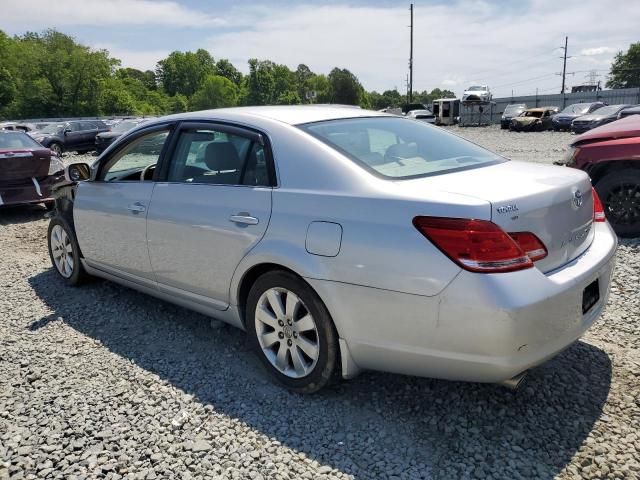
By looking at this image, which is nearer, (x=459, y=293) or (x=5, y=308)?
(x=459, y=293)

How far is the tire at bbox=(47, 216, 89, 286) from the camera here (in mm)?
4770

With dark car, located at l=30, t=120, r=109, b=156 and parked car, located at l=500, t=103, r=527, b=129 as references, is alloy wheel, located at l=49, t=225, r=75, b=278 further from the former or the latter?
parked car, located at l=500, t=103, r=527, b=129

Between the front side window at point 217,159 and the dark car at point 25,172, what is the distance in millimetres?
5591

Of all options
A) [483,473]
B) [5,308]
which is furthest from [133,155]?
[483,473]

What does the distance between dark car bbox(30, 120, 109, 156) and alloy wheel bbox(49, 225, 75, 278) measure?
20.1 metres

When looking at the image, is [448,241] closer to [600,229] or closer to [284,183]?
[284,183]

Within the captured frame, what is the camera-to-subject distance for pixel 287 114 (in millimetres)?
3322

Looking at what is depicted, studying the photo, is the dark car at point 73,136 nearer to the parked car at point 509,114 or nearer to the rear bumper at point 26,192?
the rear bumper at point 26,192

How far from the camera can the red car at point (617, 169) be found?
559 centimetres

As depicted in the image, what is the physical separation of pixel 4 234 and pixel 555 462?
7.67 m

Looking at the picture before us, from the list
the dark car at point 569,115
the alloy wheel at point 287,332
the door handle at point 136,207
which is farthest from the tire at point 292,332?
the dark car at point 569,115

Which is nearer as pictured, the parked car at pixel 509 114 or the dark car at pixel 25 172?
the dark car at pixel 25 172

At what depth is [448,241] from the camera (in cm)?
229

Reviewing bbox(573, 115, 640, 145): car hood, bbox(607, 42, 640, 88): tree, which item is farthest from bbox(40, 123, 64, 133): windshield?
bbox(607, 42, 640, 88): tree
